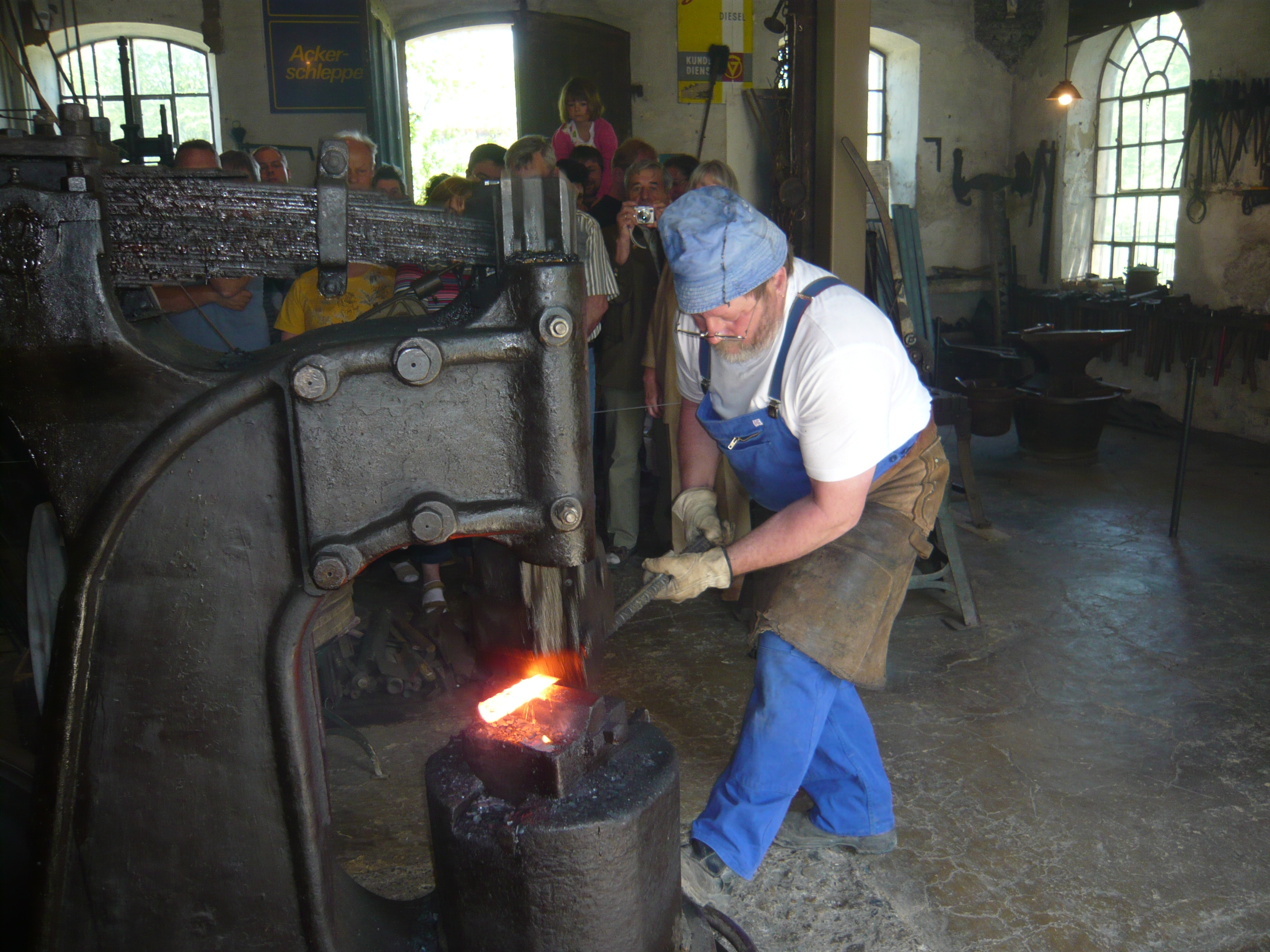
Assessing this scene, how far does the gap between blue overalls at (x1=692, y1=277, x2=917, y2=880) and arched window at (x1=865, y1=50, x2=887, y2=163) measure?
8.54m

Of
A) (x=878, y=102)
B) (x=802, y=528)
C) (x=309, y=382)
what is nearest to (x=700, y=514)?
(x=802, y=528)

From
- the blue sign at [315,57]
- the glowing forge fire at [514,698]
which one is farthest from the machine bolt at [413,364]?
the blue sign at [315,57]

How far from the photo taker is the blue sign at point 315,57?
7484 millimetres

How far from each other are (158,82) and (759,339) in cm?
849

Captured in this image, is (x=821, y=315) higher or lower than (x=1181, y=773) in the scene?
higher

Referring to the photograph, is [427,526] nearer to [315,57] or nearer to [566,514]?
[566,514]

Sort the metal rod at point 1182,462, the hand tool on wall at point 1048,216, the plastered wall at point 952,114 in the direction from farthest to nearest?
1. the plastered wall at point 952,114
2. the hand tool on wall at point 1048,216
3. the metal rod at point 1182,462

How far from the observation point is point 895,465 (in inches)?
92.7

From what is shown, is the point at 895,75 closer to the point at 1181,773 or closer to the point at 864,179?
the point at 864,179

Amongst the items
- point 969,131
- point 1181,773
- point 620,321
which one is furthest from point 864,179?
point 969,131

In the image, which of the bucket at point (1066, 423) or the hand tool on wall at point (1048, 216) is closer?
the bucket at point (1066, 423)

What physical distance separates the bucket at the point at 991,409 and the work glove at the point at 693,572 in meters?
4.65

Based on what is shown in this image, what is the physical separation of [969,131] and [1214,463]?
191 inches

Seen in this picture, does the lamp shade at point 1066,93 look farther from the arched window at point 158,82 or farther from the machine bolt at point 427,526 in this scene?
the machine bolt at point 427,526
